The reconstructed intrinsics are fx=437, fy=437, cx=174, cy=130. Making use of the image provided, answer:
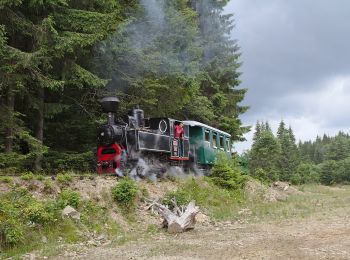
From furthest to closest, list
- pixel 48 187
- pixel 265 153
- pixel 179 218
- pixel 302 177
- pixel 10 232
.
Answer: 1. pixel 302 177
2. pixel 265 153
3. pixel 179 218
4. pixel 48 187
5. pixel 10 232

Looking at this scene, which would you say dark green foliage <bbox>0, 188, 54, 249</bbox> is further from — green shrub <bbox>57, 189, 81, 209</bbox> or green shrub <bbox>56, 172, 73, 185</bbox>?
green shrub <bbox>56, 172, 73, 185</bbox>

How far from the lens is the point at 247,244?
31.2 ft

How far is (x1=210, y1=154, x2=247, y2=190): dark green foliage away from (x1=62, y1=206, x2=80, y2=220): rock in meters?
8.99

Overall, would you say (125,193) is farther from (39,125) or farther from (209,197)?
(39,125)

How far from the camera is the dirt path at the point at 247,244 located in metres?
8.51

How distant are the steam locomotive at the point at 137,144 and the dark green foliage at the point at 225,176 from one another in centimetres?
140

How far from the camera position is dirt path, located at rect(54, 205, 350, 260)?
8.51 m

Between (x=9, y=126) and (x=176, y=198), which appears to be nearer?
(x=176, y=198)

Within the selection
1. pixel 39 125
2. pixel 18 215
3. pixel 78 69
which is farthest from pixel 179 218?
pixel 39 125

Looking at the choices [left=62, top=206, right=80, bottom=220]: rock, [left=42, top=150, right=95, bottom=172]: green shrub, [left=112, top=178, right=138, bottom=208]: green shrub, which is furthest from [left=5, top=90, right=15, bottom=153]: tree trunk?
[left=62, top=206, right=80, bottom=220]: rock

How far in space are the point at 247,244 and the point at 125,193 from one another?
419cm

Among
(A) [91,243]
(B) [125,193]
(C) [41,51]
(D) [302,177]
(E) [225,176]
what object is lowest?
(A) [91,243]

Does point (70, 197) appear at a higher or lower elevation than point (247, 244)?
higher

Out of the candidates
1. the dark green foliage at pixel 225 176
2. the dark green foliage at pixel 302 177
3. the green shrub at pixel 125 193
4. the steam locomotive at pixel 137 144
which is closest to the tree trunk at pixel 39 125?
the steam locomotive at pixel 137 144
